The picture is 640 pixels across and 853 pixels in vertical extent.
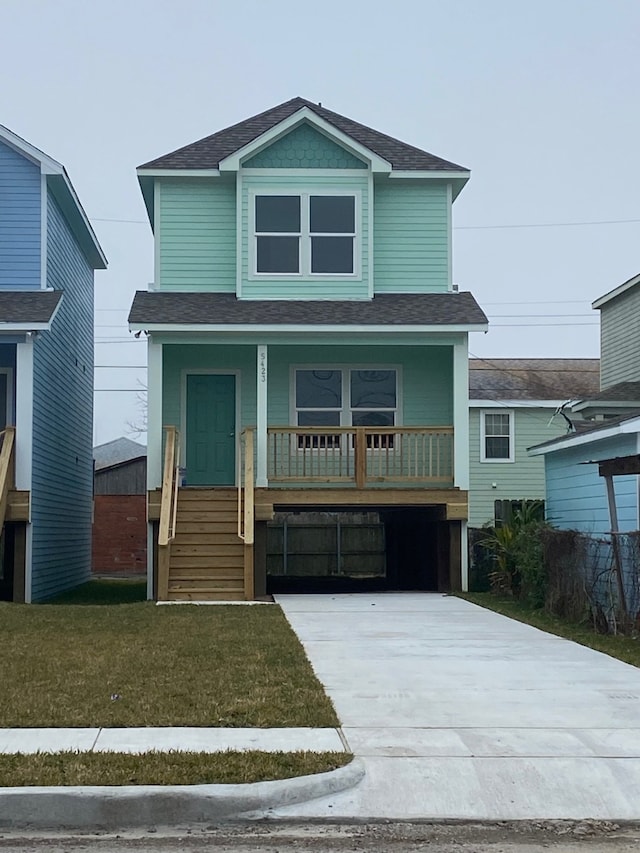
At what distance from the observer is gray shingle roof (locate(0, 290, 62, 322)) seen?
16.4 metres

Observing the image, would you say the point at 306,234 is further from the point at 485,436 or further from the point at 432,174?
the point at 485,436

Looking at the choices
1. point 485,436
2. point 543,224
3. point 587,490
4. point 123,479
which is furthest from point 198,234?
point 543,224

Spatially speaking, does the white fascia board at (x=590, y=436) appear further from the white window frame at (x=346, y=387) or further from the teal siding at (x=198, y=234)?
the teal siding at (x=198, y=234)

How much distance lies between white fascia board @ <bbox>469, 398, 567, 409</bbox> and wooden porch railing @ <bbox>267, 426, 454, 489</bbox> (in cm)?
1070

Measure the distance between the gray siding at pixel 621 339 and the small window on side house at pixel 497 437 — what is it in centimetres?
526

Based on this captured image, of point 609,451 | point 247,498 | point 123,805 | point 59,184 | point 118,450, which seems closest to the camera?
point 123,805

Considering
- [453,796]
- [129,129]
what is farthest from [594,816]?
[129,129]

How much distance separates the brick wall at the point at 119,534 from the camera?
1152 inches

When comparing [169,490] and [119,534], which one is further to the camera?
[119,534]

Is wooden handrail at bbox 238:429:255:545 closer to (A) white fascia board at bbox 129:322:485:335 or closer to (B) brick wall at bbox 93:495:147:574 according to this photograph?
(A) white fascia board at bbox 129:322:485:335

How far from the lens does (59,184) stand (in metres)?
18.8

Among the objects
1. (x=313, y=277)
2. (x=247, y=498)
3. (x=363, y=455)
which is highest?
(x=313, y=277)

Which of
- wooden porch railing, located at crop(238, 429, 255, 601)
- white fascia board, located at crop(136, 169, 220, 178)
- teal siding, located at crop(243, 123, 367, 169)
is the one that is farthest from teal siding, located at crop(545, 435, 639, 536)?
white fascia board, located at crop(136, 169, 220, 178)

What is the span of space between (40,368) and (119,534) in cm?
1202
